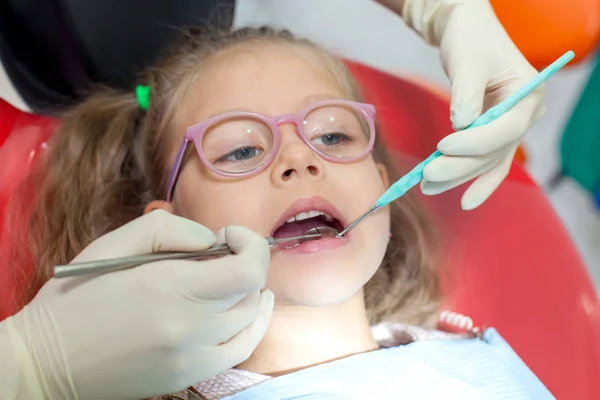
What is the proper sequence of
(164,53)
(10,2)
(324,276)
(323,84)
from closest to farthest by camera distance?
(324,276) < (323,84) < (10,2) < (164,53)

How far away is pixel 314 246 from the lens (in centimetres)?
93

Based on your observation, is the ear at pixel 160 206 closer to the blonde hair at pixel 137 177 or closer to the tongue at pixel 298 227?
the blonde hair at pixel 137 177

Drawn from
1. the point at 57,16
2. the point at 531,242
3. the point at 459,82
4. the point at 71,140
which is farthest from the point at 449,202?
the point at 57,16

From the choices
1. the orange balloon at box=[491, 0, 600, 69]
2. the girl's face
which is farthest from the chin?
the orange balloon at box=[491, 0, 600, 69]

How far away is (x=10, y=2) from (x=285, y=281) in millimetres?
832

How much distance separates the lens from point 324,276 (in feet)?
3.01

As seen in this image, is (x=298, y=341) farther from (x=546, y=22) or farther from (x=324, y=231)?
(x=546, y=22)

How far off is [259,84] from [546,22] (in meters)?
0.75

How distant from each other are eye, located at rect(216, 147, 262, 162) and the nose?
0.17ft

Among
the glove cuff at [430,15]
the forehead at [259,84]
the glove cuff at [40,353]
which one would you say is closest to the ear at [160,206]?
the forehead at [259,84]

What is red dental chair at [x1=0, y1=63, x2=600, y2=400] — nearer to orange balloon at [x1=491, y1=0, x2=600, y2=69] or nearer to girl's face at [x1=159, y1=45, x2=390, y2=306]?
orange balloon at [x1=491, y1=0, x2=600, y2=69]

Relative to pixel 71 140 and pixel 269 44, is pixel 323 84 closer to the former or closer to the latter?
pixel 269 44

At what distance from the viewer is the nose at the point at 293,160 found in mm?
943

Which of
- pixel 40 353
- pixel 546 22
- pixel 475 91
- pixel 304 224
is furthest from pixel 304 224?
Answer: pixel 546 22
